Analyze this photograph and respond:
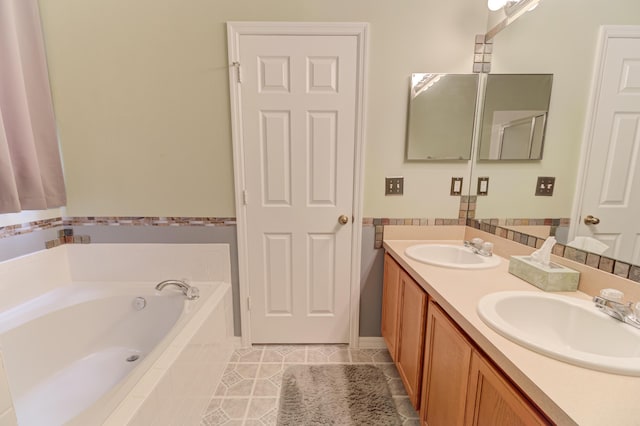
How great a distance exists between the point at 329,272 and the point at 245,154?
0.97 metres

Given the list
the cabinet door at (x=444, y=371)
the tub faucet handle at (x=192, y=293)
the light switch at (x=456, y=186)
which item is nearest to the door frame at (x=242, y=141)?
the tub faucet handle at (x=192, y=293)

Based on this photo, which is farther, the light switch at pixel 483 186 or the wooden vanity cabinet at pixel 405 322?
the light switch at pixel 483 186

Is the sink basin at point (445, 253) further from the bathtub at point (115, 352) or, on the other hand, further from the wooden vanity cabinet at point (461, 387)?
the bathtub at point (115, 352)

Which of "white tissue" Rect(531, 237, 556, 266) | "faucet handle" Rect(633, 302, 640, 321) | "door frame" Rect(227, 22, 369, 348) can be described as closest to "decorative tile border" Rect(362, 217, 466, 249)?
"door frame" Rect(227, 22, 369, 348)

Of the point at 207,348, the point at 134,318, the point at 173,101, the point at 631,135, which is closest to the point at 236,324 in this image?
the point at 207,348

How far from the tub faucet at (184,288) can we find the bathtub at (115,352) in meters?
0.04

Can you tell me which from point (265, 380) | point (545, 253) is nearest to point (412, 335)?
point (545, 253)

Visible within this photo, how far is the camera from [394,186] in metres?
1.77

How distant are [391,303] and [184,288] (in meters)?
1.30

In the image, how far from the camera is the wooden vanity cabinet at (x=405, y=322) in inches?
49.7

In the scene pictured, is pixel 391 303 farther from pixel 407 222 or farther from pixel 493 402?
pixel 493 402

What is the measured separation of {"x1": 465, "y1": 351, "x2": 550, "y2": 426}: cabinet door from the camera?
64 centimetres

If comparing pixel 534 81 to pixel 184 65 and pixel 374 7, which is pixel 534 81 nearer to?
pixel 374 7

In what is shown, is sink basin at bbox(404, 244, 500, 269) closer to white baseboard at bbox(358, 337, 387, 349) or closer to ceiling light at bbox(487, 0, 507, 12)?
white baseboard at bbox(358, 337, 387, 349)
